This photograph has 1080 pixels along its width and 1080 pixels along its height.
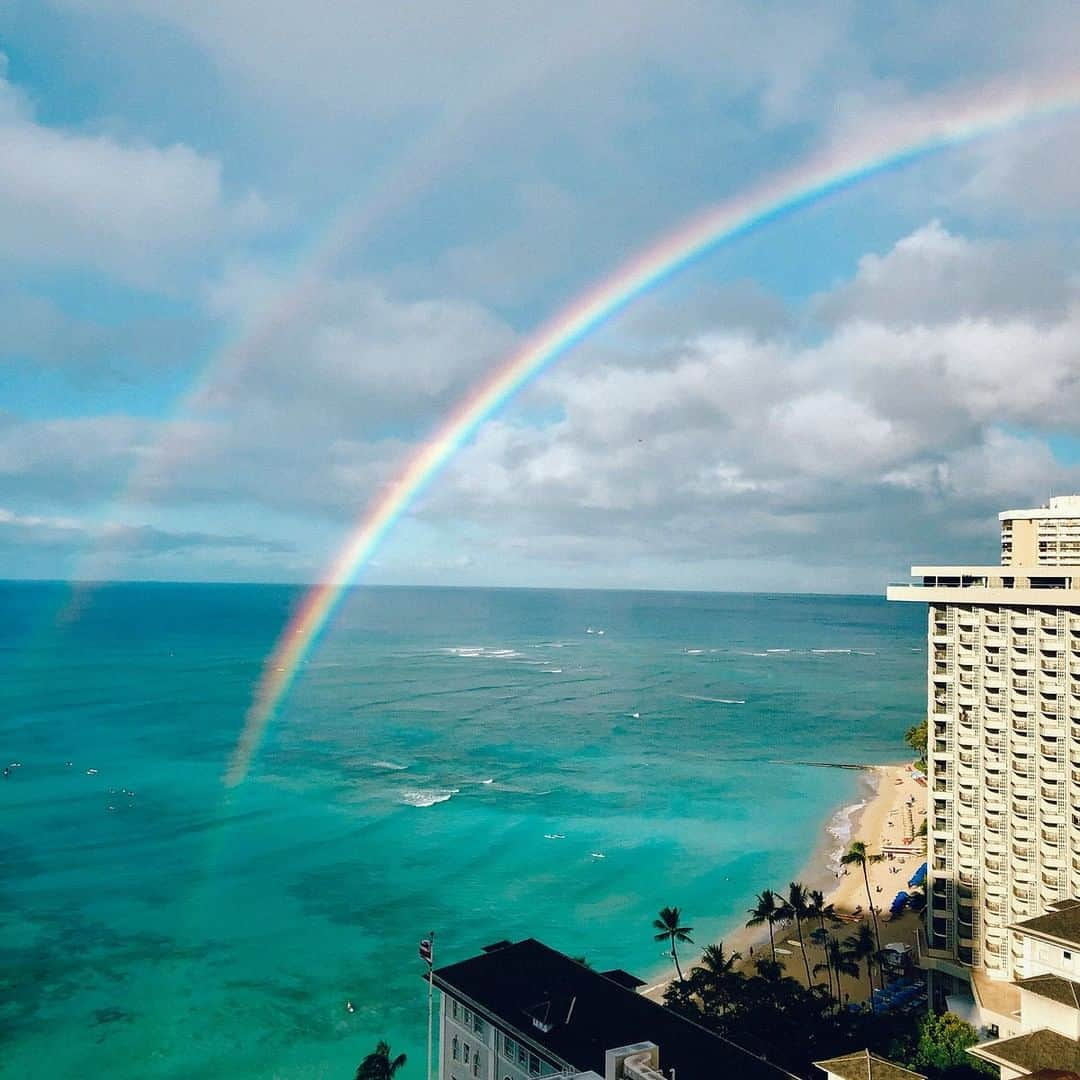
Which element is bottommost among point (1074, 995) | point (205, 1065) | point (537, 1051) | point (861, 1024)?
point (205, 1065)

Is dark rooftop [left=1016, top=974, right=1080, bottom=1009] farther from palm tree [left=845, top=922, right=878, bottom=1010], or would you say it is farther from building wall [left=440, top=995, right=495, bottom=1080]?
palm tree [left=845, top=922, right=878, bottom=1010]

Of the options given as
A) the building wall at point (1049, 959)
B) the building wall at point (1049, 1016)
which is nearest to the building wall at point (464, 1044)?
the building wall at point (1049, 1016)

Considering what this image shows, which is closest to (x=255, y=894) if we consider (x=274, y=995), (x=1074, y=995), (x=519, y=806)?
(x=274, y=995)

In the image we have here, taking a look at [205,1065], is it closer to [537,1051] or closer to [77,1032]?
[77,1032]

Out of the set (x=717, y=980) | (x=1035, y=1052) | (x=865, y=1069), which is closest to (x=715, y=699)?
(x=717, y=980)

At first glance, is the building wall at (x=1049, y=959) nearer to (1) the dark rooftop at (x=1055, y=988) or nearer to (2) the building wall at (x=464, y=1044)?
(1) the dark rooftop at (x=1055, y=988)
